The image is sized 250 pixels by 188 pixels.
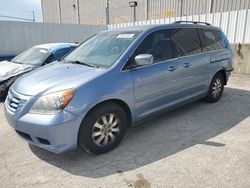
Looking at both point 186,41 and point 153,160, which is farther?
point 186,41

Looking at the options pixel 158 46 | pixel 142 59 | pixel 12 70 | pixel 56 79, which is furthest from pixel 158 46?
pixel 12 70

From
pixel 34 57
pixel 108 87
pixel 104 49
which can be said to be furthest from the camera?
pixel 34 57

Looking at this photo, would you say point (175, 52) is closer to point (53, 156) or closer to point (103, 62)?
point (103, 62)

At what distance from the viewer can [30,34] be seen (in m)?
11.3

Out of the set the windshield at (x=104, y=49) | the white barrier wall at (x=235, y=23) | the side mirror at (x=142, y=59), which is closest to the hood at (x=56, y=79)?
the windshield at (x=104, y=49)

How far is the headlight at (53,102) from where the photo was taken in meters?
2.67

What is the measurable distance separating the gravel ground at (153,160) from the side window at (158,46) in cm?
124

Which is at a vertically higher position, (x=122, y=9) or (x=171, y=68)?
(x=122, y=9)

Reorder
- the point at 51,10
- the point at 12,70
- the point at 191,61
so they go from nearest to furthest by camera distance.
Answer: the point at 191,61, the point at 12,70, the point at 51,10

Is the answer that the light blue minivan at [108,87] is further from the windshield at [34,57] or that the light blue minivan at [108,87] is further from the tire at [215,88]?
the windshield at [34,57]

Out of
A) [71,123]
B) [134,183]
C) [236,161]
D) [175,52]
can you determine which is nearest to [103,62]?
[71,123]

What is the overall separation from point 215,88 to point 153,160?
110 inches

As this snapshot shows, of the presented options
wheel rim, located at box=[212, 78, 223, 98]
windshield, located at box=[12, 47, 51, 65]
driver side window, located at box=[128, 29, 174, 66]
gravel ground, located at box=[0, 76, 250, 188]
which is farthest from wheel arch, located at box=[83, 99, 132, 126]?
windshield, located at box=[12, 47, 51, 65]

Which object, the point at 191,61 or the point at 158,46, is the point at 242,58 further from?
the point at 158,46
